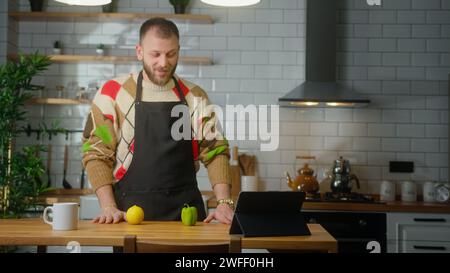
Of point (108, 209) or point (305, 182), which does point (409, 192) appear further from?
point (108, 209)

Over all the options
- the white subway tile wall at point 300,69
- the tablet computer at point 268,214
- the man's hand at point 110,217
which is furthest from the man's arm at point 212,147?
the white subway tile wall at point 300,69

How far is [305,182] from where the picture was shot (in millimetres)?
4359

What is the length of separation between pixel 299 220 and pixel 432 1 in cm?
319

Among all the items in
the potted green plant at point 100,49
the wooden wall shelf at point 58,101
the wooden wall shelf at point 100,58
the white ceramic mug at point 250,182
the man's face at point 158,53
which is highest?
the potted green plant at point 100,49

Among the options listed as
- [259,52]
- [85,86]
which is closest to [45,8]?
[85,86]

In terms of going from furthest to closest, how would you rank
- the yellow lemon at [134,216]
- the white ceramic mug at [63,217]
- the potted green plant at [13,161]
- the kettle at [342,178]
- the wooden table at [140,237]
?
the kettle at [342,178] < the potted green plant at [13,161] < the yellow lemon at [134,216] < the white ceramic mug at [63,217] < the wooden table at [140,237]

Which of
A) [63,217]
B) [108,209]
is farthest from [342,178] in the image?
[63,217]

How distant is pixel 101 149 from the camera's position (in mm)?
2557

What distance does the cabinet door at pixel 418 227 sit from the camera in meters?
3.98

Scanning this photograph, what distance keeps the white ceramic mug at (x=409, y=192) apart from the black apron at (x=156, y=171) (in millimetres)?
2237

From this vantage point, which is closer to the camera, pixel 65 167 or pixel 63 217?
pixel 63 217

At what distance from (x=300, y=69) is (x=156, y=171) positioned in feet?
7.51

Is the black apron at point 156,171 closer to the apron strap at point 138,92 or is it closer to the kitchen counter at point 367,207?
the apron strap at point 138,92

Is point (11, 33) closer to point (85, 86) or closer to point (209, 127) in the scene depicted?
point (85, 86)
